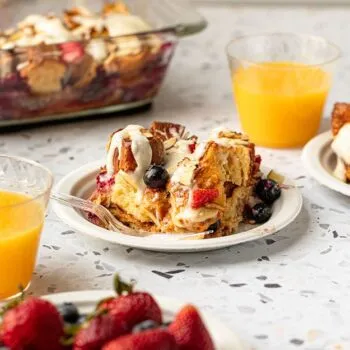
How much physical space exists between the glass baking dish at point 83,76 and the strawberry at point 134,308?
1.02 metres

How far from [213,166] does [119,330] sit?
53cm

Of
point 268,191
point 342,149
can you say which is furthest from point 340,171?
point 268,191

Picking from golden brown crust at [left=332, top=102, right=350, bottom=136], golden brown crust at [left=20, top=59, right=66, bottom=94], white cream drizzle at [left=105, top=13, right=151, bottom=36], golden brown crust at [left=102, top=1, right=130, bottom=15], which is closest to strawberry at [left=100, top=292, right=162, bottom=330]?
golden brown crust at [left=332, top=102, right=350, bottom=136]

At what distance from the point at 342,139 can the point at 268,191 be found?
0.86ft

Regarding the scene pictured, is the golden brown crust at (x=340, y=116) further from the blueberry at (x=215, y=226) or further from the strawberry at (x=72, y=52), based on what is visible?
the strawberry at (x=72, y=52)

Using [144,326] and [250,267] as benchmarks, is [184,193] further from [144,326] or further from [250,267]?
[144,326]

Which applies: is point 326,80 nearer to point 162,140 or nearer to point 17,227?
point 162,140

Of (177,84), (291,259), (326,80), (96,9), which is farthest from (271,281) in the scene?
(96,9)

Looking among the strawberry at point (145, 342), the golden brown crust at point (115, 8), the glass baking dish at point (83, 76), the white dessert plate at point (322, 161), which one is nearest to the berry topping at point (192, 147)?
the white dessert plate at point (322, 161)

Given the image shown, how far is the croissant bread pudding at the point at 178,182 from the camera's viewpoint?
1.56 m

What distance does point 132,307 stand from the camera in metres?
1.12

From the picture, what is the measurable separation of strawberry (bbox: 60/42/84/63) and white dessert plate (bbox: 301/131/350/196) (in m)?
0.57

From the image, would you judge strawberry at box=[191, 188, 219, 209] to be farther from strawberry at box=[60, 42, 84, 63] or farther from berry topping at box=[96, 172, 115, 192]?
strawberry at box=[60, 42, 84, 63]

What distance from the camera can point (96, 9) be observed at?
2.68 m
